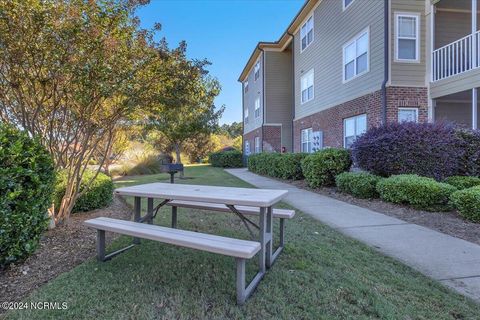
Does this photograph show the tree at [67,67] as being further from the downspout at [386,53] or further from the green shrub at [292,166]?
the green shrub at [292,166]

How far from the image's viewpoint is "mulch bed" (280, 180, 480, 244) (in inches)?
195

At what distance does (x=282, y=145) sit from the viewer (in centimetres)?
2048

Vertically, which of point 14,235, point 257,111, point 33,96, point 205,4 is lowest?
point 14,235

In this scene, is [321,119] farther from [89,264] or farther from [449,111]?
[89,264]

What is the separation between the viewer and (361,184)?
7570 mm

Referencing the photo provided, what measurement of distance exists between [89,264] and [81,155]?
1978mm

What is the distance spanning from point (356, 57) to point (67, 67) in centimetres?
1023

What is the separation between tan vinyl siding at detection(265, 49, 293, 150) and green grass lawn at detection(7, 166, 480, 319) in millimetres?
17022

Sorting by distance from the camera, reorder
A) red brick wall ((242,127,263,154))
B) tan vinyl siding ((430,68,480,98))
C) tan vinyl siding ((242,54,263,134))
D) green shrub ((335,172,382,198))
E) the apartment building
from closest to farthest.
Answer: green shrub ((335,172,382,198)) → tan vinyl siding ((430,68,480,98)) → the apartment building → tan vinyl siding ((242,54,263,134)) → red brick wall ((242,127,263,154))

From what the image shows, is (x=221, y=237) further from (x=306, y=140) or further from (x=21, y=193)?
(x=306, y=140)

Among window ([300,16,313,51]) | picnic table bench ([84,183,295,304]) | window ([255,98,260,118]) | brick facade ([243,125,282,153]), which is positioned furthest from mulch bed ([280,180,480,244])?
window ([255,98,260,118])

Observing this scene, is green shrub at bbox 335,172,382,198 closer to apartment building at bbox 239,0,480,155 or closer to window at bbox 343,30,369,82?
apartment building at bbox 239,0,480,155

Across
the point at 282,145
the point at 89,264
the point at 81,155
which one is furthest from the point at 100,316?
the point at 282,145

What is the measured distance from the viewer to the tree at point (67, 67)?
3895 millimetres
